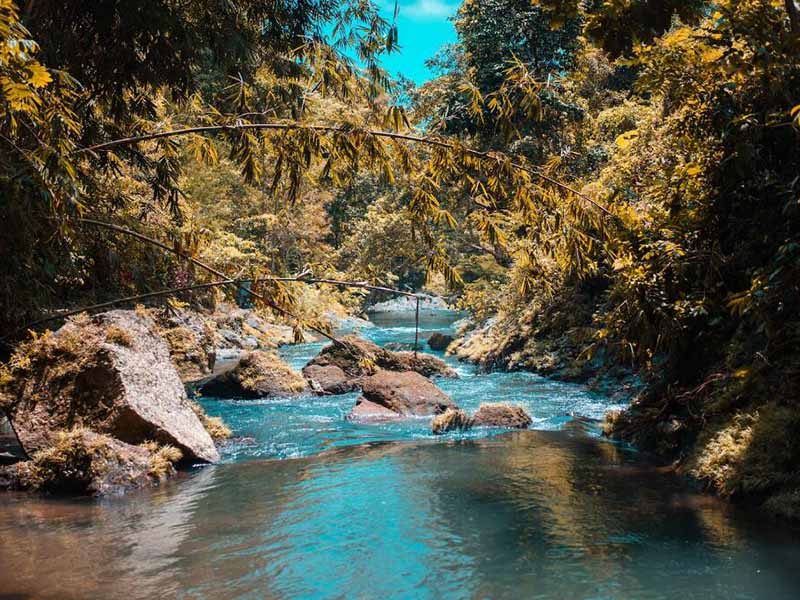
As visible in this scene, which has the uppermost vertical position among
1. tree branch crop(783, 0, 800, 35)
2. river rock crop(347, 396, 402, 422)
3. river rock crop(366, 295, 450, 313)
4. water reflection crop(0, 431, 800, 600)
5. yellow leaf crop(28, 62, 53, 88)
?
river rock crop(366, 295, 450, 313)

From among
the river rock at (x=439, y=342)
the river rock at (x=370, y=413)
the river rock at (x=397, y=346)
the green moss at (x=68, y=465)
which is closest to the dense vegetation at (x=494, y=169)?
the green moss at (x=68, y=465)

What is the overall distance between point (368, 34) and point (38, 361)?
17.7 feet

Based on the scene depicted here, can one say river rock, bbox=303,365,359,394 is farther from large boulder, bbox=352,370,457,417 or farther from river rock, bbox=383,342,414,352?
river rock, bbox=383,342,414,352

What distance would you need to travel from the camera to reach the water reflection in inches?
189

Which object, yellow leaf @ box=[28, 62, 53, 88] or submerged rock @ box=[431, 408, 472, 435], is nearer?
yellow leaf @ box=[28, 62, 53, 88]

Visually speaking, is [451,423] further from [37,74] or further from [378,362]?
[37,74]

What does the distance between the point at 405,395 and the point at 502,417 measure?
220 centimetres

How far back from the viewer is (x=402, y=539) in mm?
5836

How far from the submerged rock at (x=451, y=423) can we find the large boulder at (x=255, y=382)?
14.4ft

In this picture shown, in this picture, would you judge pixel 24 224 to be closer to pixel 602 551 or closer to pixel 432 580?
pixel 432 580

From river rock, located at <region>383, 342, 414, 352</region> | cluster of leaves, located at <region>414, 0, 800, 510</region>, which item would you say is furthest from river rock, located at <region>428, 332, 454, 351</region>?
cluster of leaves, located at <region>414, 0, 800, 510</region>

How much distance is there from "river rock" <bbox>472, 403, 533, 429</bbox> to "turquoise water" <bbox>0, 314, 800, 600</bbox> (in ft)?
5.61

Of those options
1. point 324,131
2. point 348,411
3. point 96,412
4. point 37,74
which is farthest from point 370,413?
point 37,74

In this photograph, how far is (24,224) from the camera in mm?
4152
